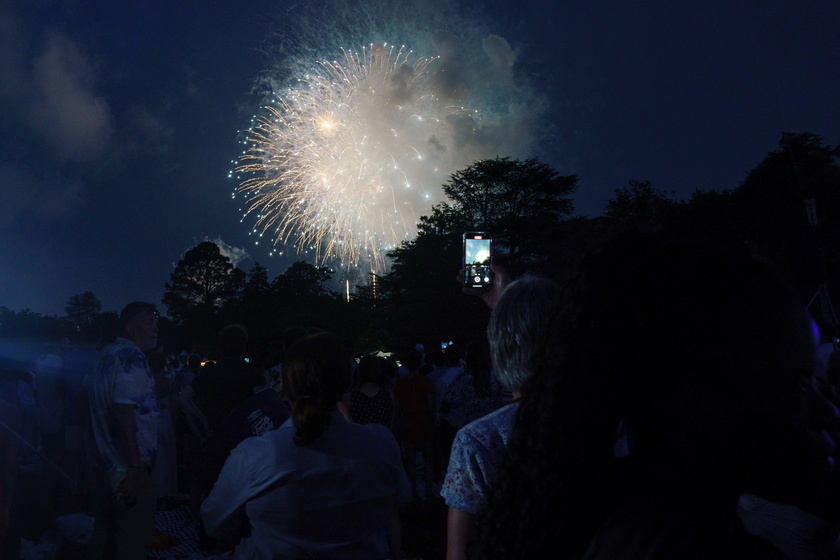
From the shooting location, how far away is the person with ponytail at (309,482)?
96.6 inches

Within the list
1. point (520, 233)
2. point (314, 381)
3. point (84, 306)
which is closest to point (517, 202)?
point (520, 233)

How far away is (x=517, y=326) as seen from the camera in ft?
7.06

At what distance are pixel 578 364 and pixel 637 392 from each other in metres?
0.10

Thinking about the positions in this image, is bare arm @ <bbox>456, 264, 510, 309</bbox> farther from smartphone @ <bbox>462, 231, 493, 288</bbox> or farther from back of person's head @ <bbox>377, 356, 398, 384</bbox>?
back of person's head @ <bbox>377, 356, 398, 384</bbox>

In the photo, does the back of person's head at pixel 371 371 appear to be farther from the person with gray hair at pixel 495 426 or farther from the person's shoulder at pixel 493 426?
the person's shoulder at pixel 493 426

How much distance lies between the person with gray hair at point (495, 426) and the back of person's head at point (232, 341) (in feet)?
11.8

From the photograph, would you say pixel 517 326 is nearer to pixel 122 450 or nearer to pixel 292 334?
pixel 292 334

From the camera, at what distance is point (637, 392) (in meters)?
0.90

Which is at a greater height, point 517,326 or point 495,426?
point 517,326

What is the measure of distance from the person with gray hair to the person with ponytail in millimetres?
653

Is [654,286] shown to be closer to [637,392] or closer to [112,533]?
[637,392]

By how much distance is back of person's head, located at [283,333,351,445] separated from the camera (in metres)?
2.51

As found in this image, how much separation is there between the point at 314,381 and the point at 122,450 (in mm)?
2428

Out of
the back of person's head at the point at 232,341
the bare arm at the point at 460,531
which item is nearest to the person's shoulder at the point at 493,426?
the bare arm at the point at 460,531
